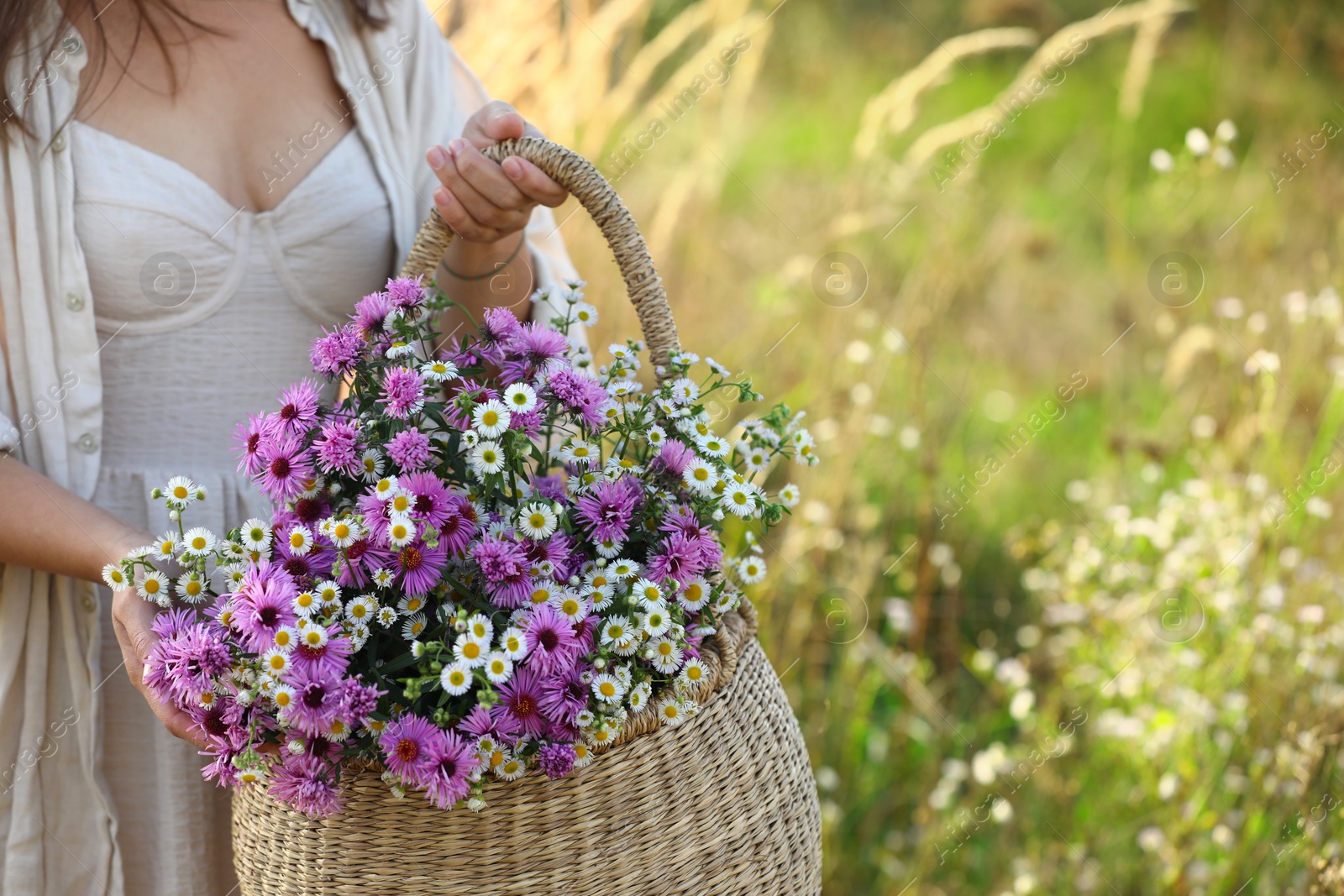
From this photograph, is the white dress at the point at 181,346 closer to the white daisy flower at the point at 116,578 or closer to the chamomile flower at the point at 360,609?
the white daisy flower at the point at 116,578

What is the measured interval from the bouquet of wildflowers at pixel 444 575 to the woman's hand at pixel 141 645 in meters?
0.02

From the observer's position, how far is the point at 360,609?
698 mm

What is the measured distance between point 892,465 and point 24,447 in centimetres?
153

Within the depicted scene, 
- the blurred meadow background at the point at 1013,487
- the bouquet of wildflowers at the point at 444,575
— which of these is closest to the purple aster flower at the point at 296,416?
the bouquet of wildflowers at the point at 444,575

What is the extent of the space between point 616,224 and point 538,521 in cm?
28

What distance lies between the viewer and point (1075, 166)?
3.75 metres

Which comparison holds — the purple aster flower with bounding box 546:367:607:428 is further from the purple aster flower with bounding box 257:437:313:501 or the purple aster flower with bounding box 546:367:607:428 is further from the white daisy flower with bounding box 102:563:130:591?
the white daisy flower with bounding box 102:563:130:591

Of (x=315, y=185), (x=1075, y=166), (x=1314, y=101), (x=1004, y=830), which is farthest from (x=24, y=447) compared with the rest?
(x=1314, y=101)

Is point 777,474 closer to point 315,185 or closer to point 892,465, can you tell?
point 892,465

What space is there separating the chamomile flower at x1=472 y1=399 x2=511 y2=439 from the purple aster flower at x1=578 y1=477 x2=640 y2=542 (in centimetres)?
9

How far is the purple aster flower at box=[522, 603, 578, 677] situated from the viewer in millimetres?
689

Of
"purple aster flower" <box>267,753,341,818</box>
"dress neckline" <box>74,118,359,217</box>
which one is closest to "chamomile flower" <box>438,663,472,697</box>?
"purple aster flower" <box>267,753,341,818</box>

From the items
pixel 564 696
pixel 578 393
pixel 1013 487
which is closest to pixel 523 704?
pixel 564 696

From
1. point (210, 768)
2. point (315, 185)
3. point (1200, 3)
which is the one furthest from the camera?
point (1200, 3)
